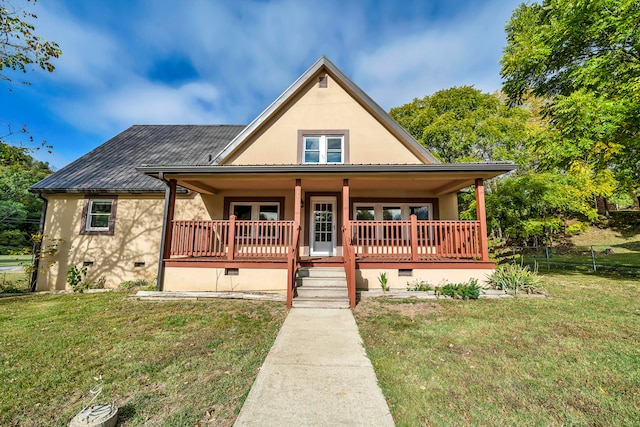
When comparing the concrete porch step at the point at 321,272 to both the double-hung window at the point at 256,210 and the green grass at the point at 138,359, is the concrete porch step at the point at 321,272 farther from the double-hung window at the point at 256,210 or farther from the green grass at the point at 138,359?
the double-hung window at the point at 256,210

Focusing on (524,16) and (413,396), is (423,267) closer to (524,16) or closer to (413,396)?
(413,396)

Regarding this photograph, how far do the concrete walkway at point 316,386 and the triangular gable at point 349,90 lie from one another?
7.71 meters

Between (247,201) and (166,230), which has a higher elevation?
(247,201)

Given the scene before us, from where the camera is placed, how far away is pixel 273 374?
10.9 feet

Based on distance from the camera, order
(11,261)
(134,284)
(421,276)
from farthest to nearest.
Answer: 1. (11,261)
2. (134,284)
3. (421,276)

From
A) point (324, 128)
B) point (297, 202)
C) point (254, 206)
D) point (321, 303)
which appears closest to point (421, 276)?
point (321, 303)

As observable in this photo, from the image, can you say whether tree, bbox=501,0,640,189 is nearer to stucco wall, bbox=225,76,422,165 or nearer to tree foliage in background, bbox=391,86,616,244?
tree foliage in background, bbox=391,86,616,244

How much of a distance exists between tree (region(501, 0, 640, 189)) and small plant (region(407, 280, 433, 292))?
19.9ft

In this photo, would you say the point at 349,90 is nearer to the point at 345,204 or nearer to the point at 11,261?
the point at 345,204

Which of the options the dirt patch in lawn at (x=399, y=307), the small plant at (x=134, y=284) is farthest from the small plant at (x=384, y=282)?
the small plant at (x=134, y=284)

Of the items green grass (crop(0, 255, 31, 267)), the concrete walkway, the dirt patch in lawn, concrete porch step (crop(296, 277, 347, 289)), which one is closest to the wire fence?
the dirt patch in lawn

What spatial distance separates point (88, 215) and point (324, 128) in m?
9.71

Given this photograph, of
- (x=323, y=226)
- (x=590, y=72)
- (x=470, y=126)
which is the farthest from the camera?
(x=470, y=126)

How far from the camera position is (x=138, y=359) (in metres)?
3.77
